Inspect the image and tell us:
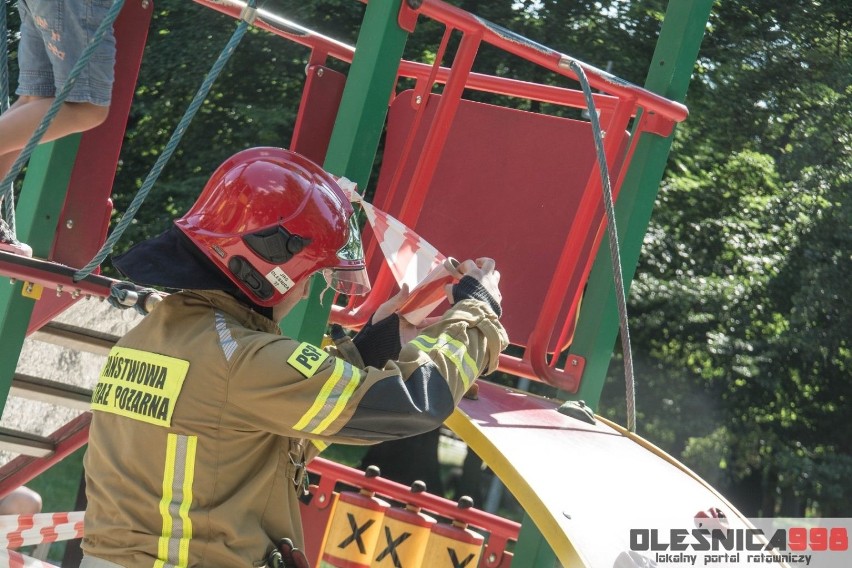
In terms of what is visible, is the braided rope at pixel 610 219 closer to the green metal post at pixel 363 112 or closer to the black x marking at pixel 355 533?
the green metal post at pixel 363 112

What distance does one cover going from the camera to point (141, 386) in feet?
7.86

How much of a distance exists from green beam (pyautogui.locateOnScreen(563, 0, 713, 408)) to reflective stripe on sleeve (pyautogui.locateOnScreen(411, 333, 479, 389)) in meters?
1.27

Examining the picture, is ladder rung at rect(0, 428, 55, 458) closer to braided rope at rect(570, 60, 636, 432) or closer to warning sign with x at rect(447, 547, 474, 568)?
warning sign with x at rect(447, 547, 474, 568)

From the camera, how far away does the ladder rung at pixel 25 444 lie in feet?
12.6

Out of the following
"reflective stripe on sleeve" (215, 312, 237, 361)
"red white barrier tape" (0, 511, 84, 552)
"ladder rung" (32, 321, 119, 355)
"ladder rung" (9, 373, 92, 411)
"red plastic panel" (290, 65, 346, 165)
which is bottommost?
"red white barrier tape" (0, 511, 84, 552)

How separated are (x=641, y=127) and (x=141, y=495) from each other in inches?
87.2

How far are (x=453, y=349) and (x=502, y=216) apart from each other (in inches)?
68.7

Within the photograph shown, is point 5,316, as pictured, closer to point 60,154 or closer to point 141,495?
point 60,154

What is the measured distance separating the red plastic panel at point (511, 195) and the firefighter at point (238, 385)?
1.41 metres

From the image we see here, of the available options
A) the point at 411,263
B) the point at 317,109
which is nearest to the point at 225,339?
the point at 411,263

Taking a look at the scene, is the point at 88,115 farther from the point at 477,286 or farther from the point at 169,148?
the point at 477,286

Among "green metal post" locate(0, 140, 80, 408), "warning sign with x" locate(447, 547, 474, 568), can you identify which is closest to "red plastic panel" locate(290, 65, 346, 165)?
"green metal post" locate(0, 140, 80, 408)

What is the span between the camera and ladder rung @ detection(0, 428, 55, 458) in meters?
3.83

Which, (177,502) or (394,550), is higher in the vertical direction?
(177,502)
